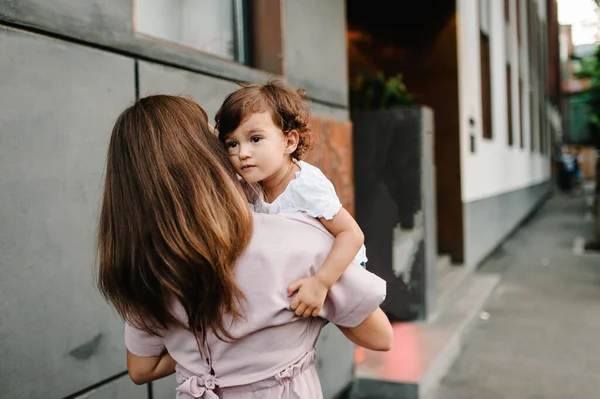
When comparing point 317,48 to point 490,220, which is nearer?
point 317,48

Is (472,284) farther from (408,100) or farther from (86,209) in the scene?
(86,209)

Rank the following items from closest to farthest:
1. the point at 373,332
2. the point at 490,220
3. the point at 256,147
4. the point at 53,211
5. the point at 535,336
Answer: the point at 373,332 < the point at 256,147 < the point at 53,211 < the point at 535,336 < the point at 490,220

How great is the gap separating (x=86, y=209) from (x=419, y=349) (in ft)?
12.8

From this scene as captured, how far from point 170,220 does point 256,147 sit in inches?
17.2

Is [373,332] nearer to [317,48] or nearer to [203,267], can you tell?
[203,267]

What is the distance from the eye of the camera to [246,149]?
5.64ft

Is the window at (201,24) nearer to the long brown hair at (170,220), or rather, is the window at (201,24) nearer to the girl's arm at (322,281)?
the long brown hair at (170,220)

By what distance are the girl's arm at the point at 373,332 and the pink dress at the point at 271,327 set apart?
3 cm

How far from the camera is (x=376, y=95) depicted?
678 cm

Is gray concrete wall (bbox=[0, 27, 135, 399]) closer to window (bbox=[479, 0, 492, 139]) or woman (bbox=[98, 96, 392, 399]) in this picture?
woman (bbox=[98, 96, 392, 399])

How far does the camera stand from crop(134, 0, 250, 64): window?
123 inches

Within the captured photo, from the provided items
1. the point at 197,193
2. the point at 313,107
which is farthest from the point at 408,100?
the point at 197,193

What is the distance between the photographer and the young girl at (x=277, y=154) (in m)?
1.65

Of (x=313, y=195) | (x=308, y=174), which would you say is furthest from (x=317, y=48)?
(x=313, y=195)
